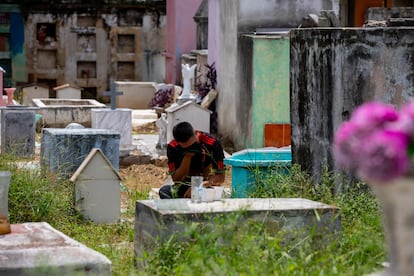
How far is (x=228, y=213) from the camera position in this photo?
698 cm

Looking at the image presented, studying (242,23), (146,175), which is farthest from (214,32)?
(146,175)

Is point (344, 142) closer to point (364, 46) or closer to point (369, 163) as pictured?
point (369, 163)

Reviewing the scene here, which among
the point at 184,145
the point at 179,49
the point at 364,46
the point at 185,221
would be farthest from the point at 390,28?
the point at 179,49

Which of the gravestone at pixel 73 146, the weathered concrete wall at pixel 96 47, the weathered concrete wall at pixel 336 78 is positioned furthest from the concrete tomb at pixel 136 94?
the weathered concrete wall at pixel 336 78

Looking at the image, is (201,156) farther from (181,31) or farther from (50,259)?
(181,31)

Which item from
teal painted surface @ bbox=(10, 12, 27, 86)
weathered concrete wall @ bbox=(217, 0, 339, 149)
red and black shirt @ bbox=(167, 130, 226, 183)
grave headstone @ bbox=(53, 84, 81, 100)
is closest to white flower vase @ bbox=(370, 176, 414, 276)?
red and black shirt @ bbox=(167, 130, 226, 183)

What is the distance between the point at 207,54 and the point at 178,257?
14036 millimetres

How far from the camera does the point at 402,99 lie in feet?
29.1

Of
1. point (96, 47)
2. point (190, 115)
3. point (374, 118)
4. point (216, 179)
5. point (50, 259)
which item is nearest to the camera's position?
point (374, 118)

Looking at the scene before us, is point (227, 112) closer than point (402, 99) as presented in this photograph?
No

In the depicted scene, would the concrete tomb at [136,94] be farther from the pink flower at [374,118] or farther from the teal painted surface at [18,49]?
the pink flower at [374,118]

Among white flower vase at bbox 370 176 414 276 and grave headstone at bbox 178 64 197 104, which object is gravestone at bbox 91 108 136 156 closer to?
grave headstone at bbox 178 64 197 104

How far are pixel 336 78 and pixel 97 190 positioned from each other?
8.31ft

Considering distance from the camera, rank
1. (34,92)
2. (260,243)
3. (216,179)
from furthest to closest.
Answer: (34,92) < (216,179) < (260,243)
